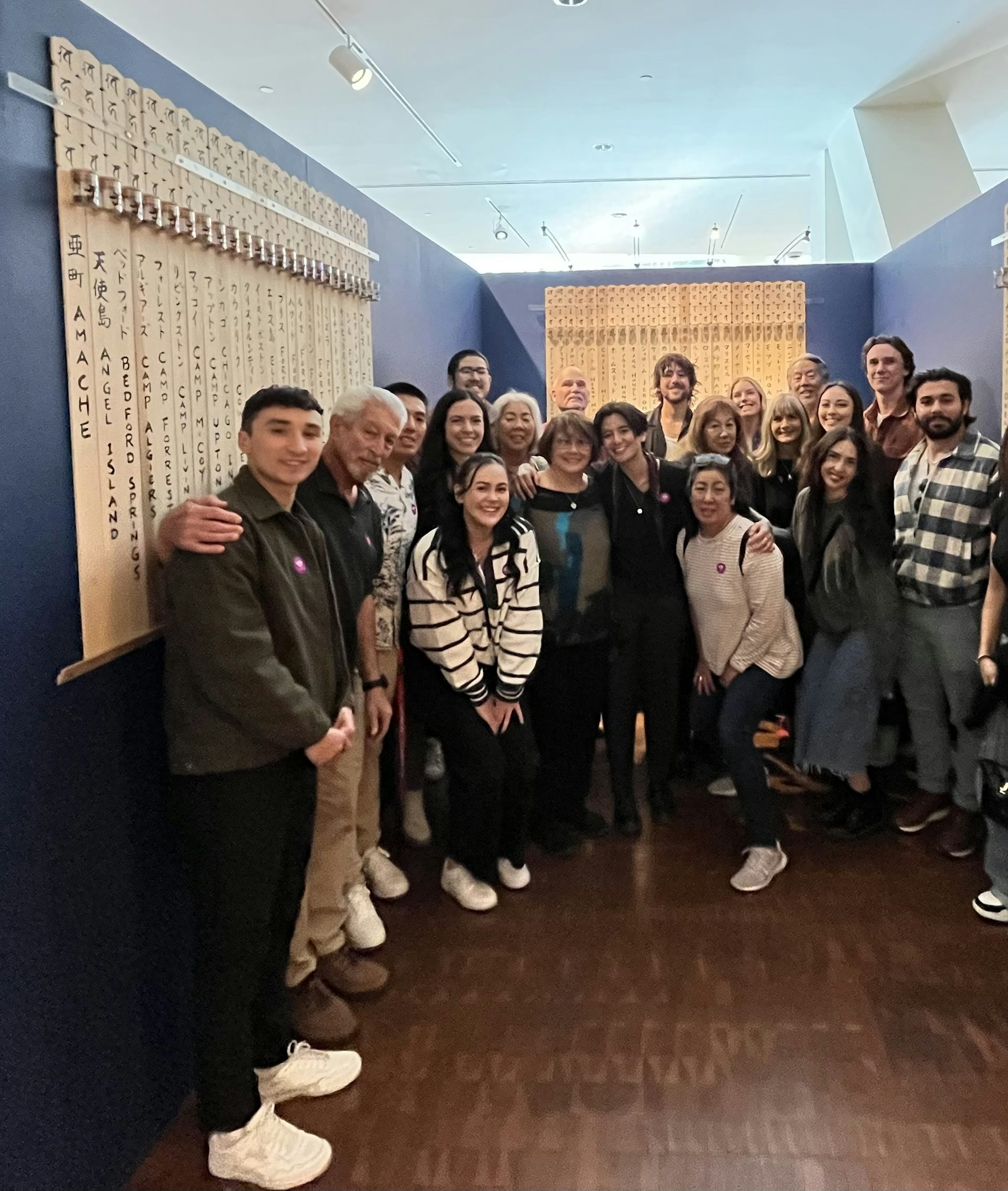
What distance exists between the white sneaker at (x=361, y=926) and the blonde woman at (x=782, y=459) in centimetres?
214

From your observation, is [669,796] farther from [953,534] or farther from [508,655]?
[953,534]

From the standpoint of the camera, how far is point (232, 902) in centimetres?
190

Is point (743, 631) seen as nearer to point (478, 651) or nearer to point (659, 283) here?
point (478, 651)

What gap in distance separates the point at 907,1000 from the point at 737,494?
65.4 inches

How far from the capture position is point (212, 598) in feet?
5.97

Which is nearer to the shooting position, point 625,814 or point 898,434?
point 625,814

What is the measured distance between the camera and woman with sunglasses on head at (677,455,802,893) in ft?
10.5

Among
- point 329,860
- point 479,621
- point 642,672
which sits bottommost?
point 329,860

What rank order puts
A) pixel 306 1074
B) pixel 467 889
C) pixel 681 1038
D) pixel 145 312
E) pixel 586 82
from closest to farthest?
1. pixel 145 312
2. pixel 306 1074
3. pixel 681 1038
4. pixel 467 889
5. pixel 586 82

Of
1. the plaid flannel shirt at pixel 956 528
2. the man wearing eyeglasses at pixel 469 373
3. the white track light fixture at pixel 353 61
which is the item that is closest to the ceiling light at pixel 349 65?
the white track light fixture at pixel 353 61

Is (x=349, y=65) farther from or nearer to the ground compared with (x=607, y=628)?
farther from the ground

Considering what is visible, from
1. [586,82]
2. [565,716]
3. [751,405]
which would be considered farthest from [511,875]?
[586,82]

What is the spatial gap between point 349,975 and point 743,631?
1675 mm

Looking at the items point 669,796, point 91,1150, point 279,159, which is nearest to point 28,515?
point 91,1150
